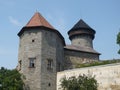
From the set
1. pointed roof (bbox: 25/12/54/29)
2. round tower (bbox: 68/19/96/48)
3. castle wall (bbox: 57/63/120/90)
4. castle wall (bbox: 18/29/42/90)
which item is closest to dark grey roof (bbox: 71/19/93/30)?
round tower (bbox: 68/19/96/48)

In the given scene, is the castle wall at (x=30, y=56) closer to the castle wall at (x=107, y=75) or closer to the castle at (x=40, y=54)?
the castle at (x=40, y=54)

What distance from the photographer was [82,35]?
55.7 meters

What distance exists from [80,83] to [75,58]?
13.0 m

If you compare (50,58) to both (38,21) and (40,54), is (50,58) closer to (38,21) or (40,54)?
(40,54)

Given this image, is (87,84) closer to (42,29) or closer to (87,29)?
(42,29)

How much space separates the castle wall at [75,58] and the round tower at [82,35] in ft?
24.2

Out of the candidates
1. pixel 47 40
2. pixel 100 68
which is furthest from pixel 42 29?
pixel 100 68

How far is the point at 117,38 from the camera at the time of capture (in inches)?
1539

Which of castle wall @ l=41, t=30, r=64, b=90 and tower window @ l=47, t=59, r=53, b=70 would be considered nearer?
castle wall @ l=41, t=30, r=64, b=90

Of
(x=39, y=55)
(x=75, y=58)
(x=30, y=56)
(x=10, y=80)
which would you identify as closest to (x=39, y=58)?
(x=39, y=55)

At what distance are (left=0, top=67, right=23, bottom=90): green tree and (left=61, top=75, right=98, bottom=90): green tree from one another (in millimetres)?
5227

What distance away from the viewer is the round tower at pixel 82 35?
55250mm

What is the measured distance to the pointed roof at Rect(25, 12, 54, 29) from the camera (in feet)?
127

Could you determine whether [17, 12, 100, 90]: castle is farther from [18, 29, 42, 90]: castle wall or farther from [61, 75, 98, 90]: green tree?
[61, 75, 98, 90]: green tree
